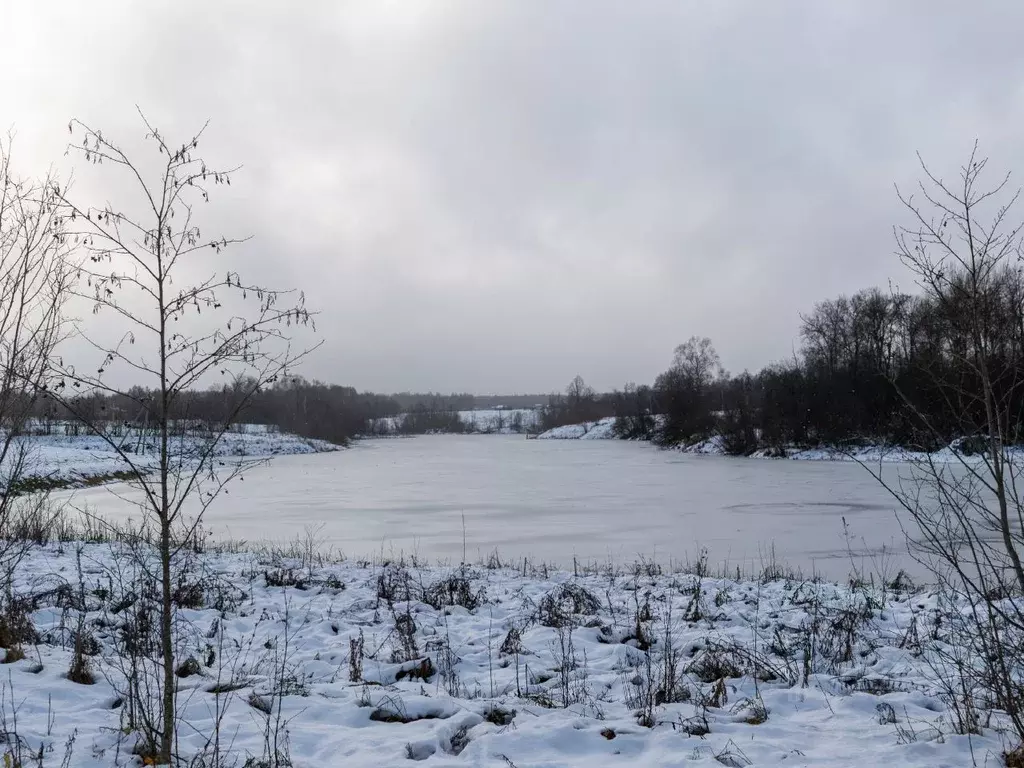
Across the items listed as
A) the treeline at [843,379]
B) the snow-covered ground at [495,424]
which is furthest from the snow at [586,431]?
the snow-covered ground at [495,424]

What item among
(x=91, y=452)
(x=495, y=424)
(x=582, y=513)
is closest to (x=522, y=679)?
(x=582, y=513)

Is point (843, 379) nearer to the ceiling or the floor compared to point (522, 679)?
nearer to the ceiling

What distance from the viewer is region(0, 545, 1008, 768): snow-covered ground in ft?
11.3

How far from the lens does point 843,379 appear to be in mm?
43438

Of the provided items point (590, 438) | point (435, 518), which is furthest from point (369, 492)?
point (590, 438)

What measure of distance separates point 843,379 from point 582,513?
106 feet

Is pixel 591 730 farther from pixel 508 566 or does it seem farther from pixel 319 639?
pixel 508 566

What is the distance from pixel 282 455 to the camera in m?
48.1

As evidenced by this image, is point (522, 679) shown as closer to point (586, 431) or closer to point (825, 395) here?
point (825, 395)

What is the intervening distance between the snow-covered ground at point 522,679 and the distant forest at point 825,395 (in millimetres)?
1528

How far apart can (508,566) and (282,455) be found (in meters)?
40.9

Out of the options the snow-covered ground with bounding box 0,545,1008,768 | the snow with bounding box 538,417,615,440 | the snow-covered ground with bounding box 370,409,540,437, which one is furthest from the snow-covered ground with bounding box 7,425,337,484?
the snow-covered ground with bounding box 370,409,540,437

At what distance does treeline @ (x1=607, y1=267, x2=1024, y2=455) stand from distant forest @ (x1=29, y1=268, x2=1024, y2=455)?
2cm

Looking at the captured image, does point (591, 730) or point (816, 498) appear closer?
point (591, 730)
